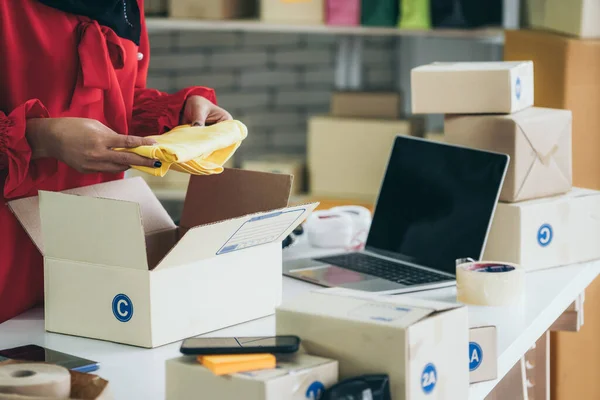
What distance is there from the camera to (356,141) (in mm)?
3373

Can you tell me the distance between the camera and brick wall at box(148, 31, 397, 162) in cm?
424

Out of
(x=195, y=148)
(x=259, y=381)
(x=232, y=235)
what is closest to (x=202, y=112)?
(x=195, y=148)

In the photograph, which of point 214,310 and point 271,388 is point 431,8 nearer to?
point 214,310

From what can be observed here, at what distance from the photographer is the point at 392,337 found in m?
1.05

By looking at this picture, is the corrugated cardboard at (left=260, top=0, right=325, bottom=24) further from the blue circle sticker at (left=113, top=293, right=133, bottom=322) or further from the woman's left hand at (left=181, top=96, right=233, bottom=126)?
the blue circle sticker at (left=113, top=293, right=133, bottom=322)

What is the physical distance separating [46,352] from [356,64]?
2.59 metres

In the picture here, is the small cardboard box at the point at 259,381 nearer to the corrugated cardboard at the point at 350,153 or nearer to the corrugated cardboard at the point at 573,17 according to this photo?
the corrugated cardboard at the point at 573,17

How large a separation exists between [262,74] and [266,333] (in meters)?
2.93

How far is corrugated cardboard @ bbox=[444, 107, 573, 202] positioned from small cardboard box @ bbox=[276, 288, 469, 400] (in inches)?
29.6

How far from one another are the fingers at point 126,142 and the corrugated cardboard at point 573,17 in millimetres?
1613

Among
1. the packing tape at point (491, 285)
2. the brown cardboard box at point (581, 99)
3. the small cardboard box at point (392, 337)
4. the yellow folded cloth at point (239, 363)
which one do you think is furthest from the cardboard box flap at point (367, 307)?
the brown cardboard box at point (581, 99)

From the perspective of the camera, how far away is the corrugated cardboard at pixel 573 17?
2.64 m

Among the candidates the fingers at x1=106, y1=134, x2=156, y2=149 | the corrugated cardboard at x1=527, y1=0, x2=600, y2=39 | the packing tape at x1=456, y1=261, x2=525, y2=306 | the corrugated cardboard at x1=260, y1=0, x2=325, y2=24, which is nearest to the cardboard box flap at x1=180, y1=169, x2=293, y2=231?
the fingers at x1=106, y1=134, x2=156, y2=149

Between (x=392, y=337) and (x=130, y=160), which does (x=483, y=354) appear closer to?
(x=392, y=337)
